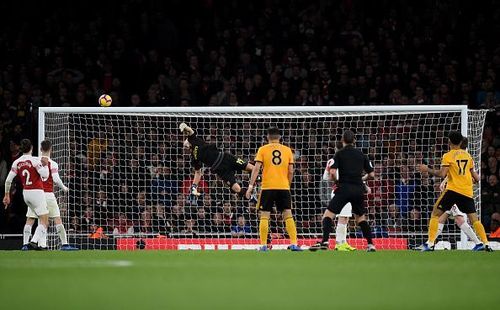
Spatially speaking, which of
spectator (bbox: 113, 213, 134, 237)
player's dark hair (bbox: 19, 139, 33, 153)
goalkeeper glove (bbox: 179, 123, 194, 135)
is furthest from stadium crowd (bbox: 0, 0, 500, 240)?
player's dark hair (bbox: 19, 139, 33, 153)

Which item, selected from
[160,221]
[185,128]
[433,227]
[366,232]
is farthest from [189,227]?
[433,227]

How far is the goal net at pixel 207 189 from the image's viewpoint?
19938 mm

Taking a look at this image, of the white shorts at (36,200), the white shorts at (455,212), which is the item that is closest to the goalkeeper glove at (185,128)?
the white shorts at (36,200)

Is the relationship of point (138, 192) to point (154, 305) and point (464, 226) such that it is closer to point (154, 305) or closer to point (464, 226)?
point (464, 226)

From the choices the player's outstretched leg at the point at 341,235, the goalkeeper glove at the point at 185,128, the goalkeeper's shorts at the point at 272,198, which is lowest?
the player's outstretched leg at the point at 341,235

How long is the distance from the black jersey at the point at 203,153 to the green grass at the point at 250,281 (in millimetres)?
4901

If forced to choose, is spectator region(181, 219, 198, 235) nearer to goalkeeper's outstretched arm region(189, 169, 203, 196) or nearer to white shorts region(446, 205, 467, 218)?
goalkeeper's outstretched arm region(189, 169, 203, 196)

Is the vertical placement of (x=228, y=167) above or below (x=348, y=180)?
above

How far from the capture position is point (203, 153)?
63.3ft

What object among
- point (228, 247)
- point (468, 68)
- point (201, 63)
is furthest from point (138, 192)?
point (468, 68)

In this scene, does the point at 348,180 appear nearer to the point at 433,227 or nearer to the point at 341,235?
the point at 433,227

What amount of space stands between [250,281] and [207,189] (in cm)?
1100

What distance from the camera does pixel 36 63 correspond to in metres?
24.9

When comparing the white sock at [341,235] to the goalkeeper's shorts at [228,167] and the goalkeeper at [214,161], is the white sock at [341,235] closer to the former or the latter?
the goalkeeper at [214,161]
